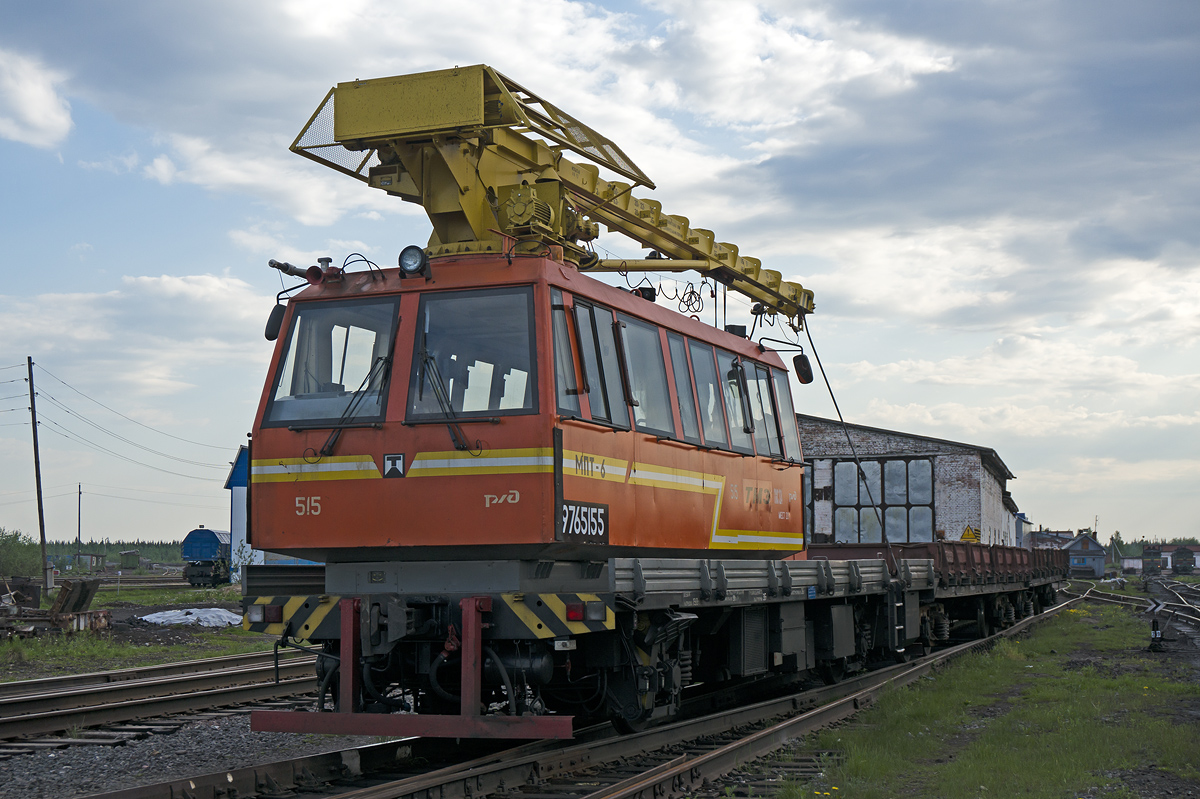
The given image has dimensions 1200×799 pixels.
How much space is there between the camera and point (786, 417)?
12398mm

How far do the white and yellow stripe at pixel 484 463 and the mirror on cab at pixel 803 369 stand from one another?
6.09 m

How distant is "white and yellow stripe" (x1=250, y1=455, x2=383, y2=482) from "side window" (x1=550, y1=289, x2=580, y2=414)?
1413 mm

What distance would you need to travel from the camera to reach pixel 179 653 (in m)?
17.4

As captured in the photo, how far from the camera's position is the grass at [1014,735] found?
310 inches

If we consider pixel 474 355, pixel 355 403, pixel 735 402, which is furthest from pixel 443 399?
pixel 735 402

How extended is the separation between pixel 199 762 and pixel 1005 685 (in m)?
9.78

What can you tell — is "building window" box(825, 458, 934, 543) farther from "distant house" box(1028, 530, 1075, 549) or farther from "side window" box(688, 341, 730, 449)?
"distant house" box(1028, 530, 1075, 549)

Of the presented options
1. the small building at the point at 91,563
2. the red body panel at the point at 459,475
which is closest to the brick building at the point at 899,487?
the red body panel at the point at 459,475

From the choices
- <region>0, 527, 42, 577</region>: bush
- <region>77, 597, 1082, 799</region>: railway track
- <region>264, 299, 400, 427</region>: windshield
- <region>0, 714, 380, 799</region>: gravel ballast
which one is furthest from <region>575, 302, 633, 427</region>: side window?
<region>0, 527, 42, 577</region>: bush

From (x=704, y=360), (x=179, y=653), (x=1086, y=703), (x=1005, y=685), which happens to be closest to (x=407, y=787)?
(x=704, y=360)

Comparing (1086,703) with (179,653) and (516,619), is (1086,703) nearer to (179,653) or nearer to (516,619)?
(516,619)

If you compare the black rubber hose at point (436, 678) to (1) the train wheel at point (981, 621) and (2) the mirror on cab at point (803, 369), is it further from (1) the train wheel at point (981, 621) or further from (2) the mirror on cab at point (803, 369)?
(1) the train wheel at point (981, 621)

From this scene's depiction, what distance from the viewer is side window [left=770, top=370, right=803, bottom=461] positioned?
40.0ft

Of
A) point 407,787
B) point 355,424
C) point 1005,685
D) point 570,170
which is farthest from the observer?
point 1005,685
